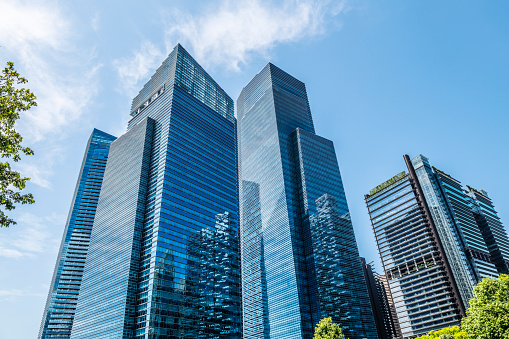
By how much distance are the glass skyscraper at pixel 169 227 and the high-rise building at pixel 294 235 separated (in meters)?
12.5

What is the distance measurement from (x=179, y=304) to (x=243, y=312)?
4533cm

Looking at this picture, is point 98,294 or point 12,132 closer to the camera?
point 12,132

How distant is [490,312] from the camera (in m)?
33.1

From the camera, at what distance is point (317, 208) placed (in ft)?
478

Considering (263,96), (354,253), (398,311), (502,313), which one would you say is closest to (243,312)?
(354,253)

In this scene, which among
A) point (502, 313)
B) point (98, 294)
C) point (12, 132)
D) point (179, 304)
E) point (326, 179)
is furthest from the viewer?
point (326, 179)

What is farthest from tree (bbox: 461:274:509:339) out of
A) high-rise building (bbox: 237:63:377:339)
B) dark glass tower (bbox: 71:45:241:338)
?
dark glass tower (bbox: 71:45:241:338)

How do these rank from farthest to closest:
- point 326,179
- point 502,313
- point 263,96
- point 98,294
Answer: point 263,96, point 326,179, point 98,294, point 502,313

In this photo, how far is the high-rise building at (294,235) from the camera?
126m

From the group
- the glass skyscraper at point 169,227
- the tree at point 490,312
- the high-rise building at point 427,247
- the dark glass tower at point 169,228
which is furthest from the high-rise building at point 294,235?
the tree at point 490,312

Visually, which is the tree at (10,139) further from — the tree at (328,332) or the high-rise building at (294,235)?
the high-rise building at (294,235)

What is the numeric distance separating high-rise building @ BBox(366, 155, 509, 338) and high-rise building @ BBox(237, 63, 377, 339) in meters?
37.1

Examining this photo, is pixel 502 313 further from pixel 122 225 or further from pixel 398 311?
pixel 398 311

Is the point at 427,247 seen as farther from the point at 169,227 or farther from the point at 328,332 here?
the point at 328,332
